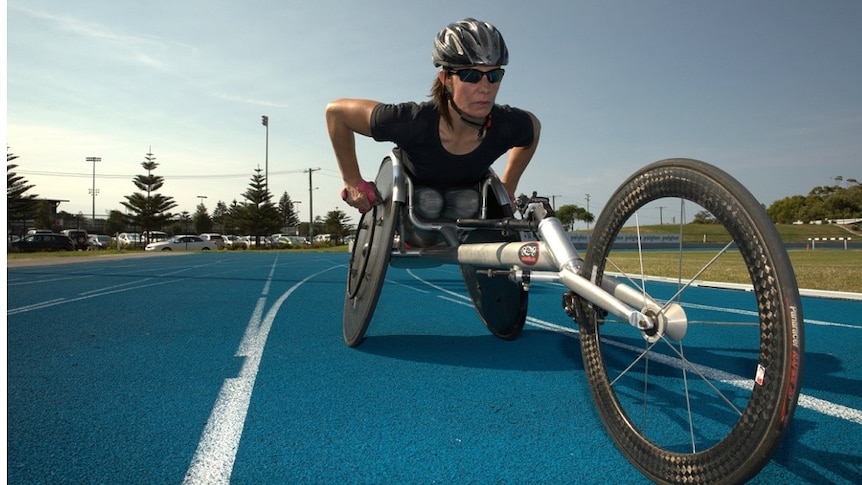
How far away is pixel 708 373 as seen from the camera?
3.33 m

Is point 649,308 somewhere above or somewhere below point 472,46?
below

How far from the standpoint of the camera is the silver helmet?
3064 mm

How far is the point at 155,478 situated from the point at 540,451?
157 centimetres

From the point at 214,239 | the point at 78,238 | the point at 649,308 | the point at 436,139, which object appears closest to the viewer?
the point at 649,308

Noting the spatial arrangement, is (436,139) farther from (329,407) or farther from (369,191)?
(329,407)

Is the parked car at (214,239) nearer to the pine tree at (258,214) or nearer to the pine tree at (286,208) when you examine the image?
the pine tree at (258,214)

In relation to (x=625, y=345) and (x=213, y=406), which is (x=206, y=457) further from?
(x=625, y=345)

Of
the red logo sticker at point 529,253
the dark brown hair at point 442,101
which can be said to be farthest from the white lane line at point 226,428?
the dark brown hair at point 442,101

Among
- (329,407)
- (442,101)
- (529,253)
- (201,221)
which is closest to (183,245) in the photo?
(442,101)

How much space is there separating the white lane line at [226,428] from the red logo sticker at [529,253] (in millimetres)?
1655

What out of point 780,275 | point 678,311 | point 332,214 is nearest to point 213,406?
point 678,311

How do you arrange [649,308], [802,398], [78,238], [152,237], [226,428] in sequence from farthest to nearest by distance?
[152,237] → [78,238] → [802,398] → [226,428] → [649,308]

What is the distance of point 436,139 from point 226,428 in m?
2.19

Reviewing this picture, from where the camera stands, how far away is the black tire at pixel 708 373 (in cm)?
149
